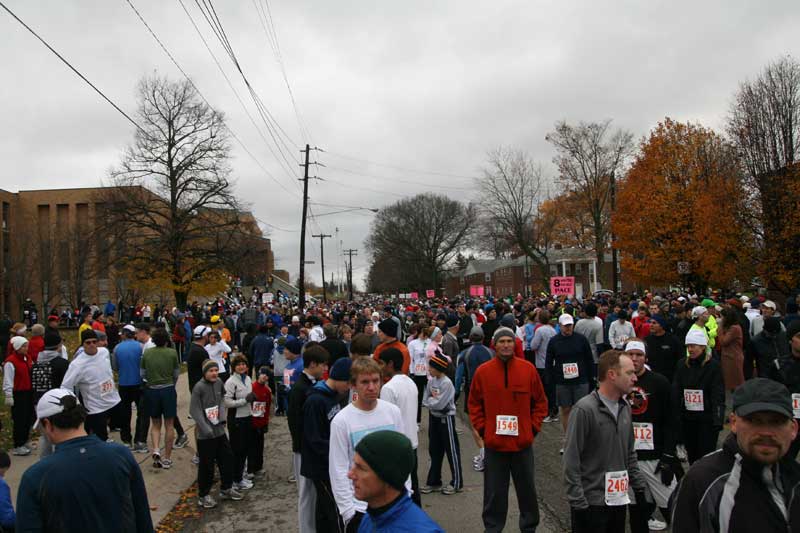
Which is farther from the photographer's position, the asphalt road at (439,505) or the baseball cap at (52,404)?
the asphalt road at (439,505)

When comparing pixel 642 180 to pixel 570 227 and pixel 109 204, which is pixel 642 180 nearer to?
pixel 570 227

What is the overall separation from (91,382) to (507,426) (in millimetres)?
6022

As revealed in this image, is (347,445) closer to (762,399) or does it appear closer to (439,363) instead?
(762,399)

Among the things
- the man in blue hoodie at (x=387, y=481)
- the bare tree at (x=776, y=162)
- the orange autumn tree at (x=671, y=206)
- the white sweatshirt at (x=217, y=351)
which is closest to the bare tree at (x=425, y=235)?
the orange autumn tree at (x=671, y=206)

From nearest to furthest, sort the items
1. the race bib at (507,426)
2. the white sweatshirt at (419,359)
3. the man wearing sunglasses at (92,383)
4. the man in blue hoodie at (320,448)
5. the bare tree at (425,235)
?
1. the man in blue hoodie at (320,448)
2. the race bib at (507,426)
3. the man wearing sunglasses at (92,383)
4. the white sweatshirt at (419,359)
5. the bare tree at (425,235)

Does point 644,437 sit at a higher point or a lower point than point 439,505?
higher

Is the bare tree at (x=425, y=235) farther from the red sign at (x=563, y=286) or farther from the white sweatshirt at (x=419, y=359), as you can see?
the white sweatshirt at (x=419, y=359)

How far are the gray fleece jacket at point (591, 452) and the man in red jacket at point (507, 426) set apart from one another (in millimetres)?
1008

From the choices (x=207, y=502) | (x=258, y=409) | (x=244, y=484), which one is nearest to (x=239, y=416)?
(x=258, y=409)

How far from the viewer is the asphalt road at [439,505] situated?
6.39 m

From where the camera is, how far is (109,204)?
34.4 meters

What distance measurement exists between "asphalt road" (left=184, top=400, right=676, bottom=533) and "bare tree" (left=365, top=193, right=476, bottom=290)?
261ft

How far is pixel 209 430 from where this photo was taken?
7.25m

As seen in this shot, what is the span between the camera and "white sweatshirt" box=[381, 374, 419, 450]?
5.66 m
